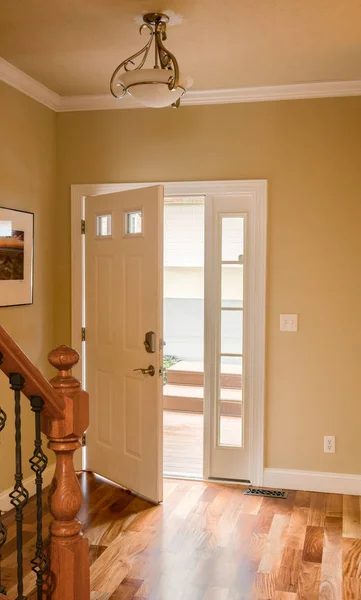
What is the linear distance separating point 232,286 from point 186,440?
5.80ft

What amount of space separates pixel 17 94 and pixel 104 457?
2553mm

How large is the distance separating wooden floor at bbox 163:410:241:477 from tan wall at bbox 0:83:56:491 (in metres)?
1.18

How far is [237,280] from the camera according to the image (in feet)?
15.0

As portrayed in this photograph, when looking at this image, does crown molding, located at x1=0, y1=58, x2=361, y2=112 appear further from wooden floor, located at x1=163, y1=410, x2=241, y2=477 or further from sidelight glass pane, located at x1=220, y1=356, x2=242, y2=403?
wooden floor, located at x1=163, y1=410, x2=241, y2=477

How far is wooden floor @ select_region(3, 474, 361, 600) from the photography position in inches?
120

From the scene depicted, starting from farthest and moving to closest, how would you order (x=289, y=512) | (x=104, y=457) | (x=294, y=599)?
(x=104, y=457) < (x=289, y=512) < (x=294, y=599)

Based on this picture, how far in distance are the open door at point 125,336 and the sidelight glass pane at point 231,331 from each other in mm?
636

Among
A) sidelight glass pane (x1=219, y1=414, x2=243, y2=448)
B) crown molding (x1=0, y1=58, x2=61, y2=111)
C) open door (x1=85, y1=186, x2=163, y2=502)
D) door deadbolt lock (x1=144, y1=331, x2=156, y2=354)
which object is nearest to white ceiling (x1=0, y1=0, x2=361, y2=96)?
crown molding (x1=0, y1=58, x2=61, y2=111)

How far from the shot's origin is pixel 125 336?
4.38 metres

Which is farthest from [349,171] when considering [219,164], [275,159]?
[219,164]

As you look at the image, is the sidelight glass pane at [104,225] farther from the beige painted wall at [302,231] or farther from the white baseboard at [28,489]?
the white baseboard at [28,489]

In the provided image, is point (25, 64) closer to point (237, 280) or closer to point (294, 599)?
point (237, 280)

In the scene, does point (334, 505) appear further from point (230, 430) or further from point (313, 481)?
point (230, 430)

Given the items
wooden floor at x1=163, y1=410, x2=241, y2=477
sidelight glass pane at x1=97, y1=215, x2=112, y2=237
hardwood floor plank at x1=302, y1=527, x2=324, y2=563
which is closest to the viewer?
hardwood floor plank at x1=302, y1=527, x2=324, y2=563
